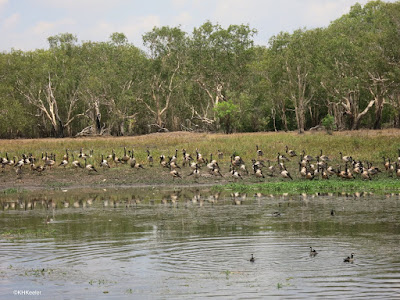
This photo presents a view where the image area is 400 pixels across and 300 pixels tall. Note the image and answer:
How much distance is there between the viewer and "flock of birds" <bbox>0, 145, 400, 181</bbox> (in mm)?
37156

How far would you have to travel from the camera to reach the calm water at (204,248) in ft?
46.2

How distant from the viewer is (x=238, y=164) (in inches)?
1575

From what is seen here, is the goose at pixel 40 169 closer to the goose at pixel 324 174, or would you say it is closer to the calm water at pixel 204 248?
the calm water at pixel 204 248

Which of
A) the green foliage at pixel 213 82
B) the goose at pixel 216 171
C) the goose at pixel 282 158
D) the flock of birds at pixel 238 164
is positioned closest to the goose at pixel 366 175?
the flock of birds at pixel 238 164

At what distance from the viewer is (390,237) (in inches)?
760

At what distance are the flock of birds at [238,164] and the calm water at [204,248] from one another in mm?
7327

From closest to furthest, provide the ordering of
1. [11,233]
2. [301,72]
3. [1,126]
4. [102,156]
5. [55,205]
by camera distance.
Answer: [11,233], [55,205], [102,156], [301,72], [1,126]

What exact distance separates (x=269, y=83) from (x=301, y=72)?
6.78 metres

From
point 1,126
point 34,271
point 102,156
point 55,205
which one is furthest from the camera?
point 1,126

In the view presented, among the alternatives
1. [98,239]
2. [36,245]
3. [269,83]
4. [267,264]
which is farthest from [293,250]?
[269,83]

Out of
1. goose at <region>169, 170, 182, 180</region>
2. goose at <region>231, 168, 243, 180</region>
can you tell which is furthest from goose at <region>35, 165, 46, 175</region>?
goose at <region>231, 168, 243, 180</region>

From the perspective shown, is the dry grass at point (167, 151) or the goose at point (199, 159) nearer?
the dry grass at point (167, 151)

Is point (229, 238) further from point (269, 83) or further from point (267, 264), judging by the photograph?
point (269, 83)

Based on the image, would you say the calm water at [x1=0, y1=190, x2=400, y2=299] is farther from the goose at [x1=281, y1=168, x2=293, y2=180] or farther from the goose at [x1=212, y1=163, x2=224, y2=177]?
the goose at [x1=212, y1=163, x2=224, y2=177]
